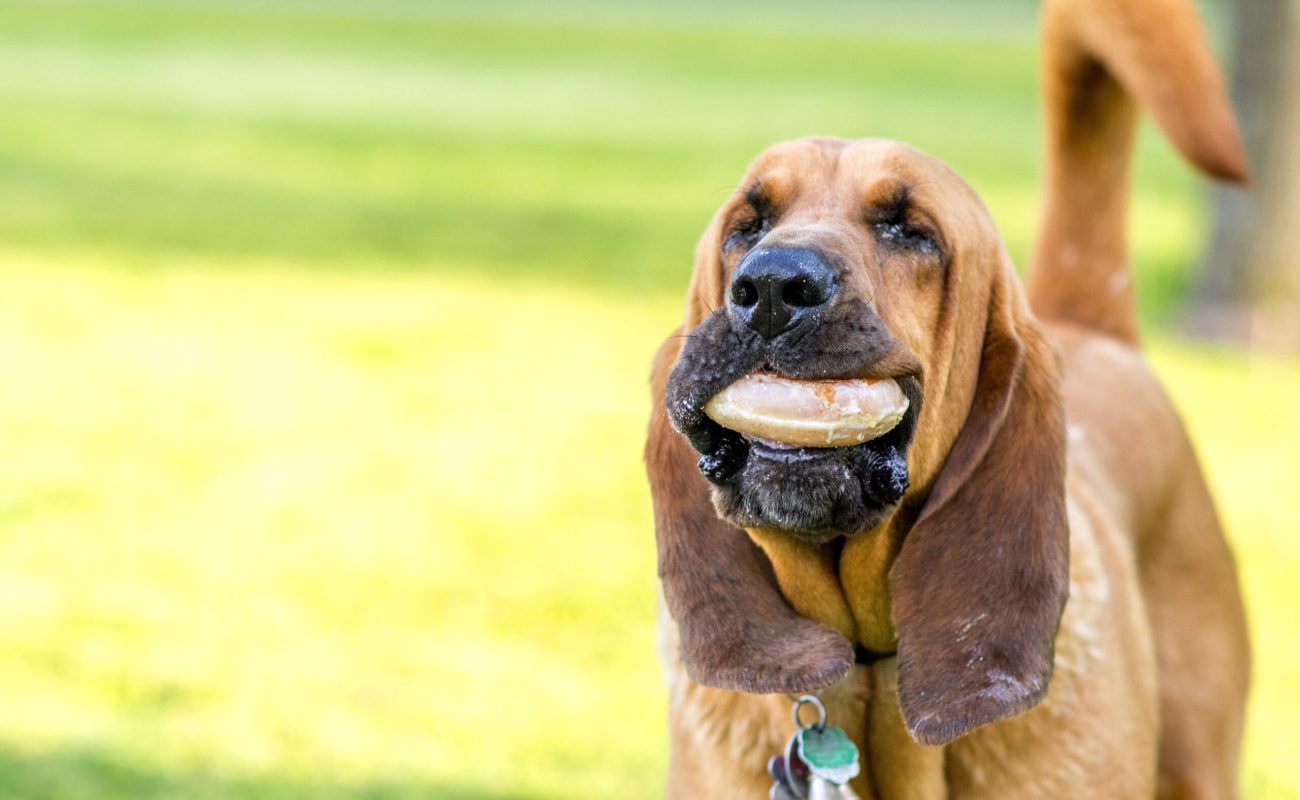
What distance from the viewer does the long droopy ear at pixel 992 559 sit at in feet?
10.4

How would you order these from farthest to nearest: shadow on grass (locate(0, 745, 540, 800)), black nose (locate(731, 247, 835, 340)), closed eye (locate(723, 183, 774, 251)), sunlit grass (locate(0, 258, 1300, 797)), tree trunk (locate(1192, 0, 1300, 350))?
1. tree trunk (locate(1192, 0, 1300, 350))
2. sunlit grass (locate(0, 258, 1300, 797))
3. shadow on grass (locate(0, 745, 540, 800))
4. closed eye (locate(723, 183, 774, 251))
5. black nose (locate(731, 247, 835, 340))

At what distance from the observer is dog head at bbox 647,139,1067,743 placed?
299 centimetres

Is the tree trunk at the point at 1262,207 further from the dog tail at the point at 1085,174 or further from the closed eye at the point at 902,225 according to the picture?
the closed eye at the point at 902,225

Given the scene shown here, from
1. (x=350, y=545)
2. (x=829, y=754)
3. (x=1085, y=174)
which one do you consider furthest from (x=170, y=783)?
(x=1085, y=174)

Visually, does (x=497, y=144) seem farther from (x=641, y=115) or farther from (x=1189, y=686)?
(x=1189, y=686)

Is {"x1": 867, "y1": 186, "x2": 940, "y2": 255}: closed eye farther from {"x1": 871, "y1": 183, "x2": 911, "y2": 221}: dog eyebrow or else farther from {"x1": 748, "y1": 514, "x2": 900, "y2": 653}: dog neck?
{"x1": 748, "y1": 514, "x2": 900, "y2": 653}: dog neck

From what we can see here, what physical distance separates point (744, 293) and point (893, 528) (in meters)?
0.70

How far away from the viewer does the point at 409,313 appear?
34.0 feet

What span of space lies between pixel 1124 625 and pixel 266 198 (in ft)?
38.4

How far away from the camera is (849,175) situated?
11.1ft

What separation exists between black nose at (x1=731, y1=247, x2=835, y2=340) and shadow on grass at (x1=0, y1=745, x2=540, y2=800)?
231 cm

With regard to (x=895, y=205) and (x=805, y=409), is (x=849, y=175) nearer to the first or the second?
(x=895, y=205)

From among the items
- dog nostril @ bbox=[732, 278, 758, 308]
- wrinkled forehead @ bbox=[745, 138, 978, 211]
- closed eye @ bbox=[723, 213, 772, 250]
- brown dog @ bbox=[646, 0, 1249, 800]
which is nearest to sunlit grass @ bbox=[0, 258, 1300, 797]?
brown dog @ bbox=[646, 0, 1249, 800]

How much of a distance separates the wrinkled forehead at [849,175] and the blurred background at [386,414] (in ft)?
1.65
